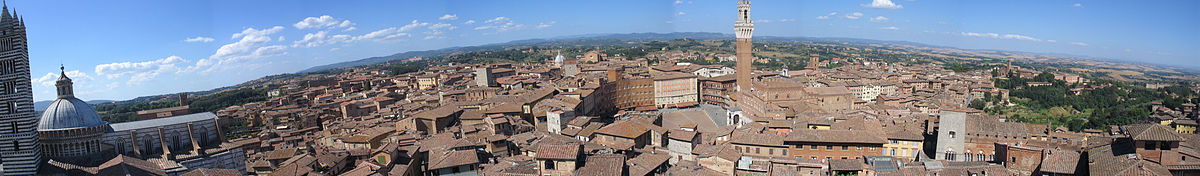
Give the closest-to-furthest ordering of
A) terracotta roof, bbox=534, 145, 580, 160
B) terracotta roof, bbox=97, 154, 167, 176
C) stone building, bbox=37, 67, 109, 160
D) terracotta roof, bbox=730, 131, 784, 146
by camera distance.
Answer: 1. terracotta roof, bbox=534, 145, 580, 160
2. terracotta roof, bbox=97, 154, 167, 176
3. stone building, bbox=37, 67, 109, 160
4. terracotta roof, bbox=730, 131, 784, 146

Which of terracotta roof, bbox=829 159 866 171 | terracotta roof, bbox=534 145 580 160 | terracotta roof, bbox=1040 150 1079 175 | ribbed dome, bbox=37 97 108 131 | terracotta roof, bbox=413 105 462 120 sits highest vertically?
ribbed dome, bbox=37 97 108 131

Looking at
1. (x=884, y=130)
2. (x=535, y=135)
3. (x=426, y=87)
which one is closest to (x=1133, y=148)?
(x=884, y=130)

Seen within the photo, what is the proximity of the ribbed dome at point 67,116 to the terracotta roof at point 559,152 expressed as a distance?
17.7m

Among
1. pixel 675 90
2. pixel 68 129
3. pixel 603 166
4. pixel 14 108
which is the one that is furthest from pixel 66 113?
pixel 675 90

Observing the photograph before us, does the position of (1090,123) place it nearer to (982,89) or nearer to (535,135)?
(982,89)

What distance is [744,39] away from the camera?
50125 mm

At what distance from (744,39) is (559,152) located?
36185 millimetres

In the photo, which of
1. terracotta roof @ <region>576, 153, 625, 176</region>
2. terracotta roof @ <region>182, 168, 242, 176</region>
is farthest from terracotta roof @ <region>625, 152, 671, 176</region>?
terracotta roof @ <region>182, 168, 242, 176</region>

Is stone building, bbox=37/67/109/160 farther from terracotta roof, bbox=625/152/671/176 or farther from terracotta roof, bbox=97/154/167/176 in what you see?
terracotta roof, bbox=625/152/671/176

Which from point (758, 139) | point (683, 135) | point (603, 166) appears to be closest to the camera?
point (603, 166)

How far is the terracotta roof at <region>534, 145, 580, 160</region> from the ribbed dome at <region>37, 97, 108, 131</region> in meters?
17.7

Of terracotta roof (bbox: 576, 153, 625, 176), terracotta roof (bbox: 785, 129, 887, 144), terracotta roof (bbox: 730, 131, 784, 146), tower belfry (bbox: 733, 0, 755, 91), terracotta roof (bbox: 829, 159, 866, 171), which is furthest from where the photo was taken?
tower belfry (bbox: 733, 0, 755, 91)

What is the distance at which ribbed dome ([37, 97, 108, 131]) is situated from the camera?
21.0 m

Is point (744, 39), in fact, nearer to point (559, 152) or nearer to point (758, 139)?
point (758, 139)
